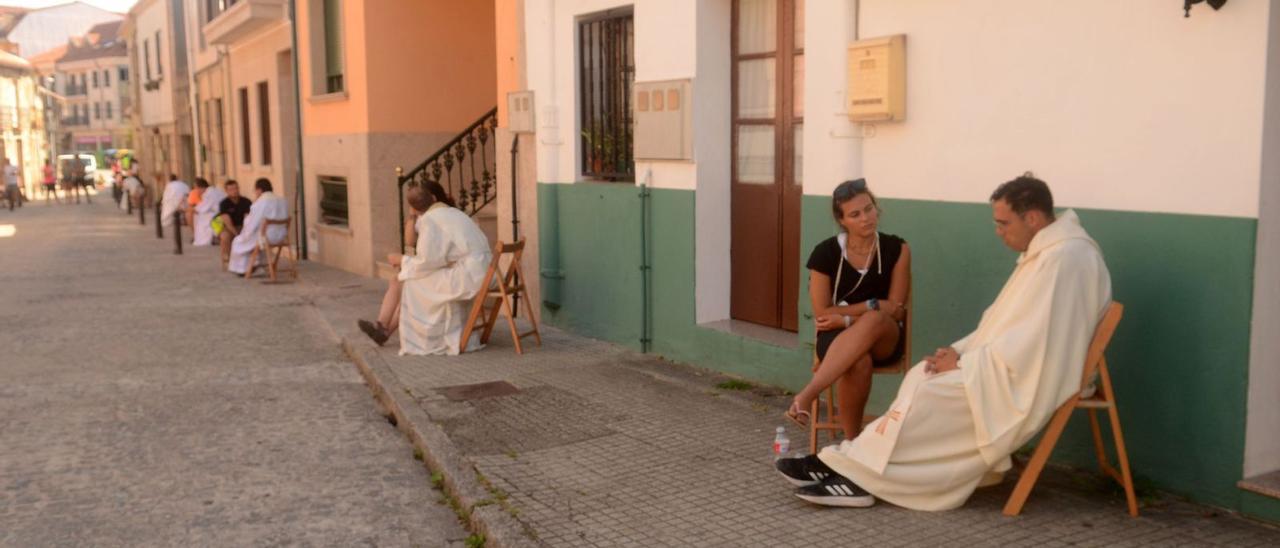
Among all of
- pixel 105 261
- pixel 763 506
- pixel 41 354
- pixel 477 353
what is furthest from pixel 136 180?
pixel 763 506

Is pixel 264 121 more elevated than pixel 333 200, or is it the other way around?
pixel 264 121

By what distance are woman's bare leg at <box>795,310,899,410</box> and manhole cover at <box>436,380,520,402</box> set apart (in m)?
2.68

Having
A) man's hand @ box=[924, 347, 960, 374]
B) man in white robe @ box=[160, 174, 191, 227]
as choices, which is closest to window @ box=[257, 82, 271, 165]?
man in white robe @ box=[160, 174, 191, 227]

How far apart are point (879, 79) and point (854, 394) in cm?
165

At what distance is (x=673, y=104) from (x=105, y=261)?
13.7m

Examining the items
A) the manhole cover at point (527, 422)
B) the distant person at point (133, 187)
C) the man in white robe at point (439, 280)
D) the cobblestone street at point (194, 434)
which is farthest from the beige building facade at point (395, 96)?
the distant person at point (133, 187)

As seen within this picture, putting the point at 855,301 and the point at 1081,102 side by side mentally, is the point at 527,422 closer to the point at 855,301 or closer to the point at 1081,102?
the point at 855,301

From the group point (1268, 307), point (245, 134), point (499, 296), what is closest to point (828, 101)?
point (1268, 307)

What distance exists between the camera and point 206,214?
20.6 m

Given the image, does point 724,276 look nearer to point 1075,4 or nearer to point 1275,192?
point 1075,4

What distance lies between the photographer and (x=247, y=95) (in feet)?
73.4

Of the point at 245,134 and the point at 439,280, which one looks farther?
the point at 245,134

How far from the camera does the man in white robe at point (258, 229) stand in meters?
15.1

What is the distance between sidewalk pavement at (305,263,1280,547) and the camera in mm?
4441
